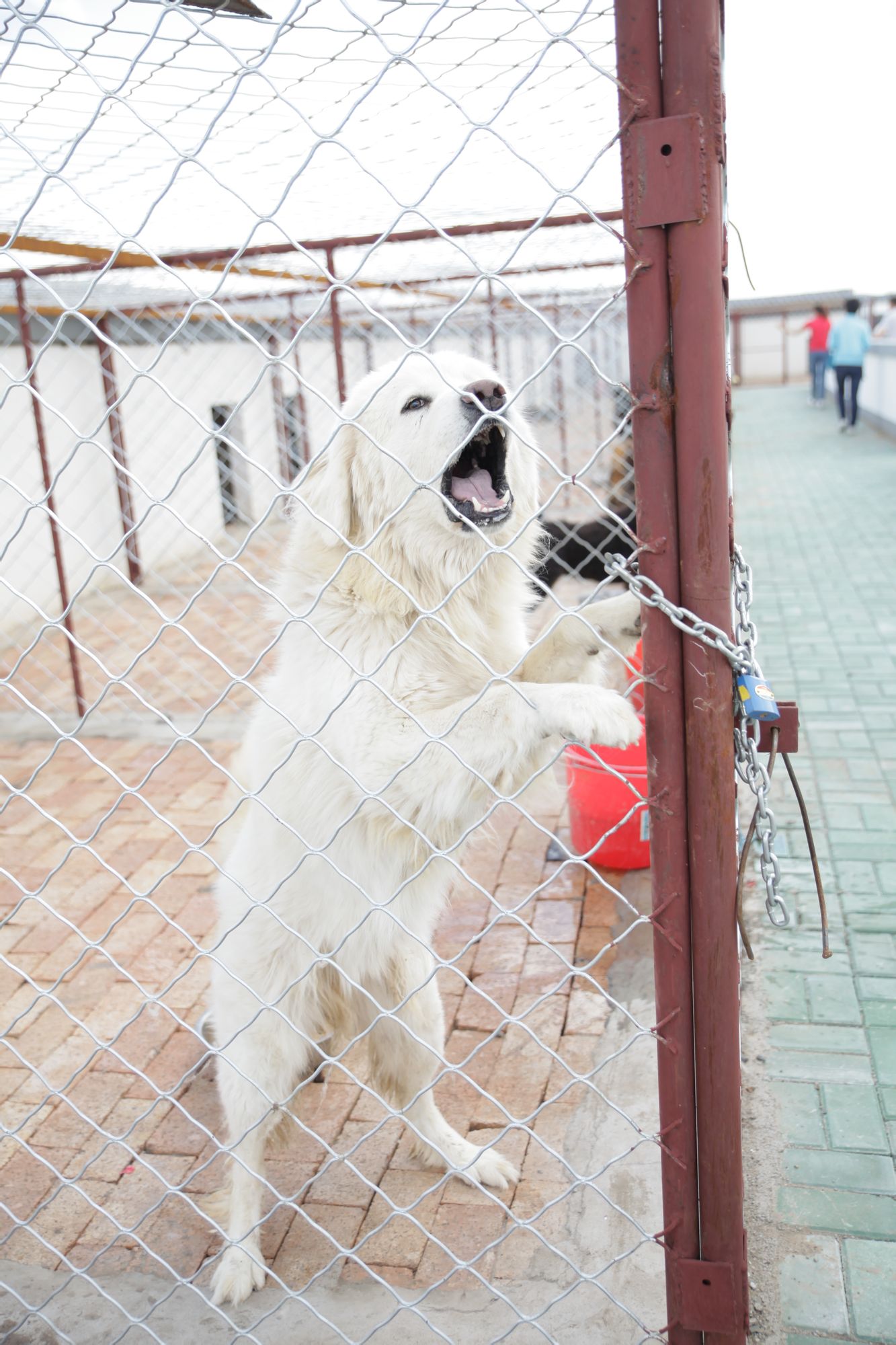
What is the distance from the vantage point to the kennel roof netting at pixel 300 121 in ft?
5.27

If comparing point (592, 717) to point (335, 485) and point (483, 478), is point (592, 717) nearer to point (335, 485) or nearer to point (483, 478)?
point (483, 478)

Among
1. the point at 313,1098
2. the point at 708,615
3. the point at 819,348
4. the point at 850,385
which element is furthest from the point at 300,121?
the point at 819,348

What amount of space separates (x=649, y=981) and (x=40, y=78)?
318 centimetres

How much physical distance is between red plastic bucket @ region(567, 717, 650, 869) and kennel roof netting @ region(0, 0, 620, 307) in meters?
1.80

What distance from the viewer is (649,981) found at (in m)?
3.38

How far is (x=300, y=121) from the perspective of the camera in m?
3.13

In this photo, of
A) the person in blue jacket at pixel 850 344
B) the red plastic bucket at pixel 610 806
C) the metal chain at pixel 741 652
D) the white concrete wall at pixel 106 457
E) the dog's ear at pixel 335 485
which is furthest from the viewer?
the person in blue jacket at pixel 850 344

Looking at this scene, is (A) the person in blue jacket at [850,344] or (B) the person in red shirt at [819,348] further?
(B) the person in red shirt at [819,348]

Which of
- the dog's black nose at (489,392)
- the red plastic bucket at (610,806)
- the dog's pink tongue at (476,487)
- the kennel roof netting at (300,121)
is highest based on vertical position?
the kennel roof netting at (300,121)

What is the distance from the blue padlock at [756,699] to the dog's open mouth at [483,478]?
93cm

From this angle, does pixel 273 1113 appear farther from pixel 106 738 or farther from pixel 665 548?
pixel 106 738

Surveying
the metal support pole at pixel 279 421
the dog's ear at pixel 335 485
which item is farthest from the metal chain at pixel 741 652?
the metal support pole at pixel 279 421

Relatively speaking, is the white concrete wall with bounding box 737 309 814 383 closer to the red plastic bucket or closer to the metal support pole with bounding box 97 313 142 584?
the metal support pole with bounding box 97 313 142 584

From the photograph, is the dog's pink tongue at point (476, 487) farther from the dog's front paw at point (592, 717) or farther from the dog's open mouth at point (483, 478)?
the dog's front paw at point (592, 717)
